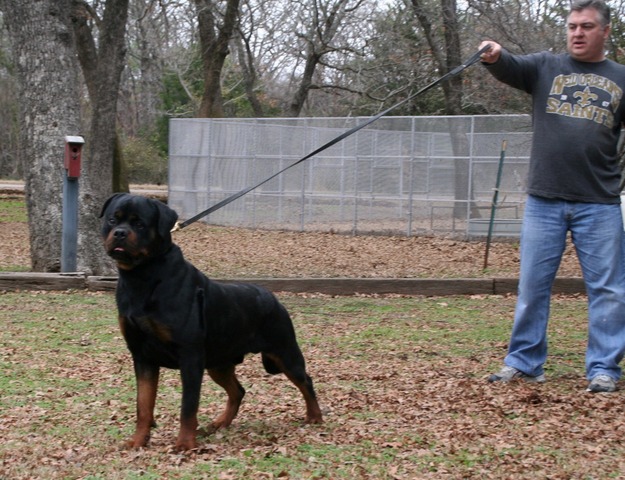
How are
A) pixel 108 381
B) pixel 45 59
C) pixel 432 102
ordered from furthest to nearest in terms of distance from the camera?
pixel 432 102 → pixel 45 59 → pixel 108 381

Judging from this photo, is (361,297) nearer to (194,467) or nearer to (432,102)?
(194,467)

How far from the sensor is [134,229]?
502 cm

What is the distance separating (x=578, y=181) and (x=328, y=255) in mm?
11496

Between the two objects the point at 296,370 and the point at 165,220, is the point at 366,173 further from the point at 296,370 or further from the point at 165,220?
the point at 165,220

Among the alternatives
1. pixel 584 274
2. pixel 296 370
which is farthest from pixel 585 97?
pixel 296 370

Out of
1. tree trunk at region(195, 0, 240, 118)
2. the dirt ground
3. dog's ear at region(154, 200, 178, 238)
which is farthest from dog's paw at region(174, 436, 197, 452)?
tree trunk at region(195, 0, 240, 118)

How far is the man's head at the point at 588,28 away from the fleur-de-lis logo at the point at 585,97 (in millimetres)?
230

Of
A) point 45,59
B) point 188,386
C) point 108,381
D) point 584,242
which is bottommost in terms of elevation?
point 108,381

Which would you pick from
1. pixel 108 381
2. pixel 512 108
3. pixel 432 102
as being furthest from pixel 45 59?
pixel 432 102

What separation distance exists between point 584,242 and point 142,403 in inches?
126

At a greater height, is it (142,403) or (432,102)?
(432,102)

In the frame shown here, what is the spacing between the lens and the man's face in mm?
6609

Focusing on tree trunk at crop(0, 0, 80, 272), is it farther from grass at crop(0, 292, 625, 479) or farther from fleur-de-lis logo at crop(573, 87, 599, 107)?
fleur-de-lis logo at crop(573, 87, 599, 107)

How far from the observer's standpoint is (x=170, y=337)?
16.8ft
